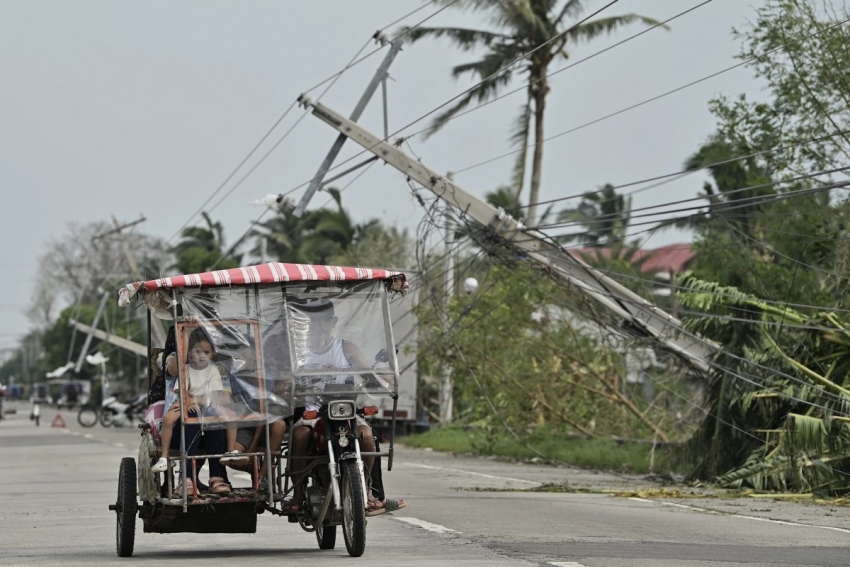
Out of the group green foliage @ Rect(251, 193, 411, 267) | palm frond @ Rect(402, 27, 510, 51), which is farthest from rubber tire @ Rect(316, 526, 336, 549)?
green foliage @ Rect(251, 193, 411, 267)

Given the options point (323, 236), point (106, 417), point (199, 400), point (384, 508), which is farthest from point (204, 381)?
point (323, 236)

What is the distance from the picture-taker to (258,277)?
33.1ft

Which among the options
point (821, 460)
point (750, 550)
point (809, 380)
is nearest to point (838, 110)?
point (809, 380)

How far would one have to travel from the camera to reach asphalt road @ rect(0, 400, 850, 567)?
9898 mm

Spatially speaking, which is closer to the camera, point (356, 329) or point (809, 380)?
point (356, 329)

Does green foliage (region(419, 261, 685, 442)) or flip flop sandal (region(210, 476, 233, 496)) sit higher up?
green foliage (region(419, 261, 685, 442))

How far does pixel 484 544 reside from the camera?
10.8 m

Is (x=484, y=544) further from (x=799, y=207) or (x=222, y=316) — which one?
(x=799, y=207)

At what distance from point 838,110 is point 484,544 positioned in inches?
600

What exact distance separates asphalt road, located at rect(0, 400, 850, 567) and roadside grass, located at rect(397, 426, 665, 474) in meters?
3.60

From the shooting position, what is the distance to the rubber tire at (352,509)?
30.9 ft

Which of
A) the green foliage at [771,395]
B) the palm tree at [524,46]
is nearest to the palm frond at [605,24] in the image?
the palm tree at [524,46]

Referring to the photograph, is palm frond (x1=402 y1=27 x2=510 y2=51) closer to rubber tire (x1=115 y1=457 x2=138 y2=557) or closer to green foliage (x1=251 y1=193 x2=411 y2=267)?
green foliage (x1=251 y1=193 x2=411 y2=267)

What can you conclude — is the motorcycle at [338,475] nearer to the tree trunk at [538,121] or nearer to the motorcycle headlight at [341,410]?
the motorcycle headlight at [341,410]
